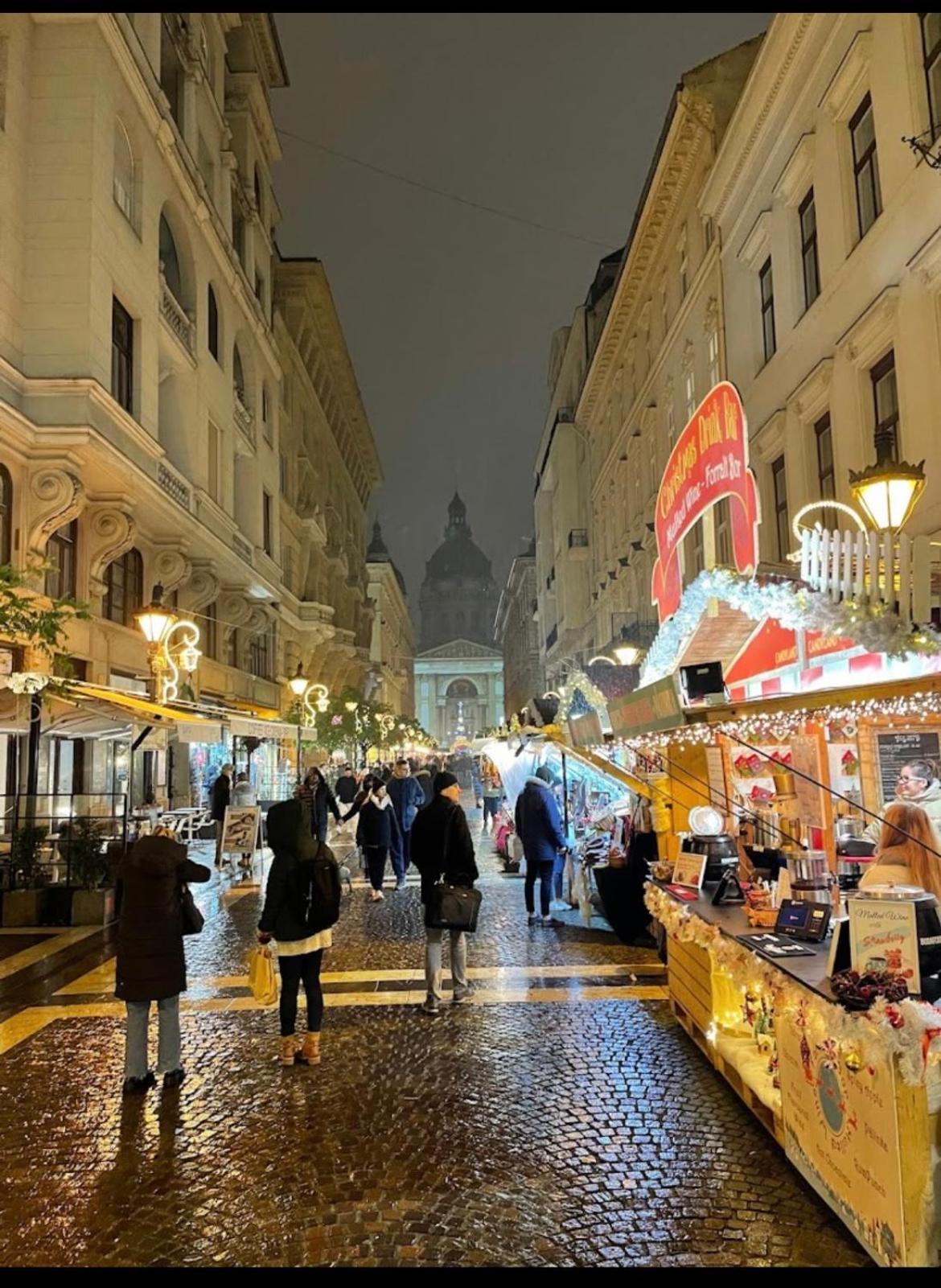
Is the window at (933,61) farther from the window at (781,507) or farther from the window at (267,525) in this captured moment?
the window at (267,525)

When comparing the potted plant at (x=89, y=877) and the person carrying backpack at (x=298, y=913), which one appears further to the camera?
the potted plant at (x=89, y=877)

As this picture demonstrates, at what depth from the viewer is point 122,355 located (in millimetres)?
18453

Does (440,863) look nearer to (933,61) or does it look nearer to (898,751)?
(898,751)

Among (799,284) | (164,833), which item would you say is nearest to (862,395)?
(799,284)

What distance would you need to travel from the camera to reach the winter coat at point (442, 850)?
298 inches

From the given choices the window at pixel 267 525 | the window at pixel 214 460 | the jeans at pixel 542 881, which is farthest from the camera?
the window at pixel 267 525

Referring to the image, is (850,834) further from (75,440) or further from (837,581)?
Result: (75,440)

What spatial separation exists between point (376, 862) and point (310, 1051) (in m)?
7.40

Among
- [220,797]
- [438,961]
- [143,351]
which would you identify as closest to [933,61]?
[438,961]

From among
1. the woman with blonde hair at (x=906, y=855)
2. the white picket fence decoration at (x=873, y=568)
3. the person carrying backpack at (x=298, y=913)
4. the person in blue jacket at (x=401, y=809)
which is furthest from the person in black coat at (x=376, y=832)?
the white picket fence decoration at (x=873, y=568)

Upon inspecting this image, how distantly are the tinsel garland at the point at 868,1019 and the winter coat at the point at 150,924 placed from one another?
11.9 ft

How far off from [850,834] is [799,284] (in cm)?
1132

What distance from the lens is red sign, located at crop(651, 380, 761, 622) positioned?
552cm

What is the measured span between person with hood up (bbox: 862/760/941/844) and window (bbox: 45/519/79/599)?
46.1ft
